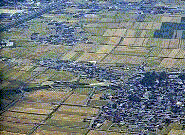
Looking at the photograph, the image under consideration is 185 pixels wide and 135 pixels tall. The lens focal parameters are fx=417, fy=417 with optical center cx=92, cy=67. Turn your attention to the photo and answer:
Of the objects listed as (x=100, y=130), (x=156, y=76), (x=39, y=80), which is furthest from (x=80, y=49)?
(x=100, y=130)

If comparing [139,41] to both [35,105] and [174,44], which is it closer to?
[174,44]

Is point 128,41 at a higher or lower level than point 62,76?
higher

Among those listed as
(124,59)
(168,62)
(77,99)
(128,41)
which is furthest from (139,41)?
(77,99)

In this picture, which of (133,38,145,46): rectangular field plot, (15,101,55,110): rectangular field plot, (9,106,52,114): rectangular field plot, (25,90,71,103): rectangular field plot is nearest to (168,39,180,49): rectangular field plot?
(133,38,145,46): rectangular field plot

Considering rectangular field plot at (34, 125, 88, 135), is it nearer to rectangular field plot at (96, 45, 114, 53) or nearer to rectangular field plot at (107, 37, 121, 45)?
rectangular field plot at (96, 45, 114, 53)

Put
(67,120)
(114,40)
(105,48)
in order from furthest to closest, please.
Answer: (114,40)
(105,48)
(67,120)

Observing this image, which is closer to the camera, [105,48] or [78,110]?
[78,110]

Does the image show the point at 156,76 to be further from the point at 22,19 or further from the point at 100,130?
the point at 22,19
